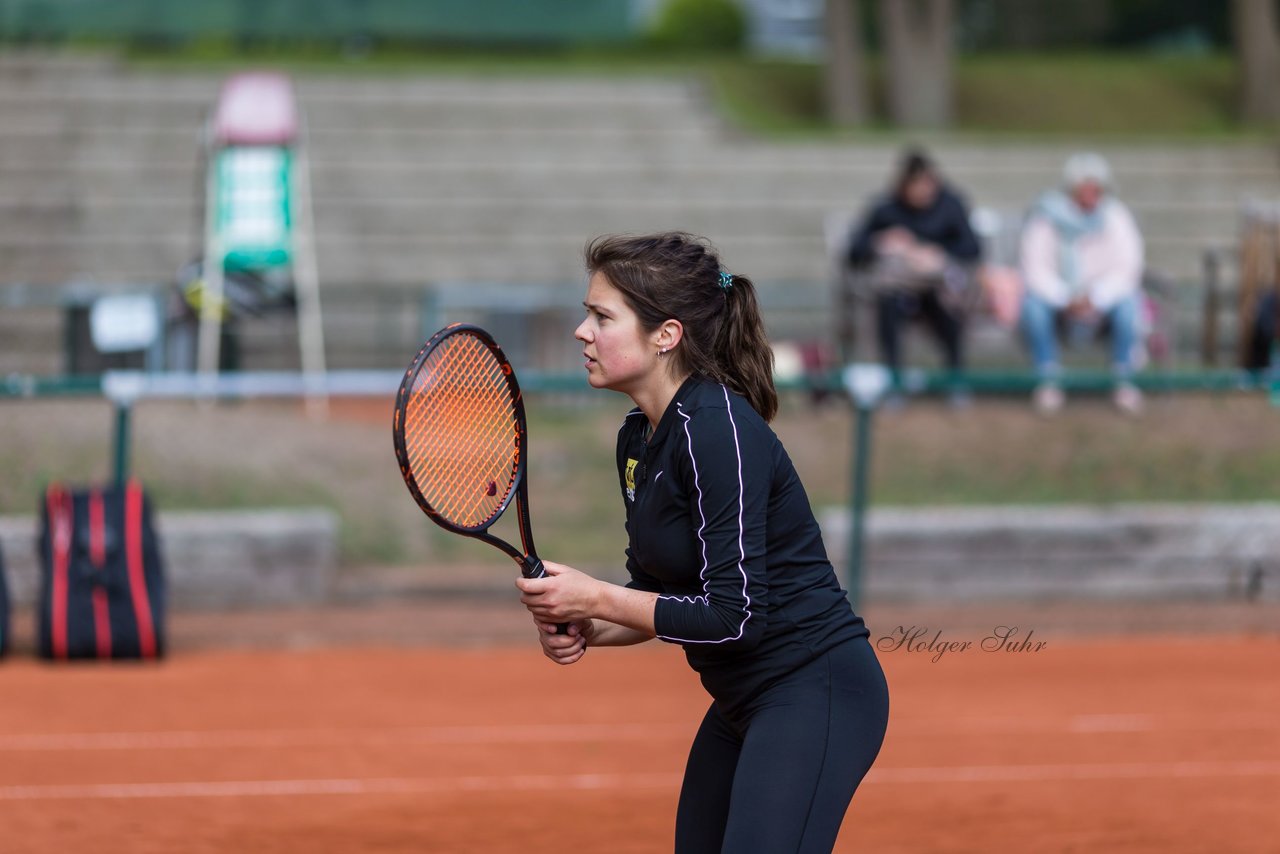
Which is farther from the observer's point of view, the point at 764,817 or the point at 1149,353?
the point at 1149,353

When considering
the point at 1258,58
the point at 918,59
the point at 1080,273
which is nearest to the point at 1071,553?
the point at 1080,273

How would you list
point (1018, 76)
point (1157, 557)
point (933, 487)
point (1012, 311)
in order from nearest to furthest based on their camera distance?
point (1157, 557), point (933, 487), point (1012, 311), point (1018, 76)

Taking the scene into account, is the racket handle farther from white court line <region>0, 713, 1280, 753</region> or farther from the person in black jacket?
the person in black jacket

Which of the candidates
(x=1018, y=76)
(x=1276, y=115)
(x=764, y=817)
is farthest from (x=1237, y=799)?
(x=1018, y=76)

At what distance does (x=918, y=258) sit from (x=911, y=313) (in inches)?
15.2

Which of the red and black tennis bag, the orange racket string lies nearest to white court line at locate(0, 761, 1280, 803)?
the red and black tennis bag

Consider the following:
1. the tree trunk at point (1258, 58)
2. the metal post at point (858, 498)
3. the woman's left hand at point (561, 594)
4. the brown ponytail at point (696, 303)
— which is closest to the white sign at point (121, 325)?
the metal post at point (858, 498)

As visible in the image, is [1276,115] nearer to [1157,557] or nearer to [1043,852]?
[1157,557]

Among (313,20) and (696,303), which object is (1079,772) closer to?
(696,303)

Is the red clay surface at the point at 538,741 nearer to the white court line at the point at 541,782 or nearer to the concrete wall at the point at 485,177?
the white court line at the point at 541,782

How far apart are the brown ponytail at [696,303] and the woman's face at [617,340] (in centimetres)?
2

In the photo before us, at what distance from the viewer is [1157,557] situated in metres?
10.8

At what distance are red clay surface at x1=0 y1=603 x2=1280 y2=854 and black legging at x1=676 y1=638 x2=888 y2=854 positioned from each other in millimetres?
2073

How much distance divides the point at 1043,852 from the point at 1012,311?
8009 mm
